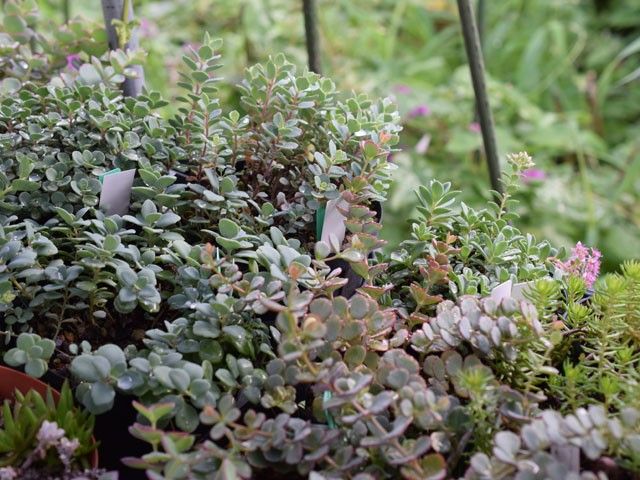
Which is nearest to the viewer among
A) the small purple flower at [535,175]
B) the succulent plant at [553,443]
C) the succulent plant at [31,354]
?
the succulent plant at [553,443]

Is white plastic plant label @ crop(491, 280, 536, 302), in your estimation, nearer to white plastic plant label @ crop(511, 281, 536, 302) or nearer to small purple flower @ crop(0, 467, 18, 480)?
white plastic plant label @ crop(511, 281, 536, 302)

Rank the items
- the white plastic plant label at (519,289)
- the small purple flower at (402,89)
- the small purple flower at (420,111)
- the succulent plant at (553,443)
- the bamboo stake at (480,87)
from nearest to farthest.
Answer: the succulent plant at (553,443) → the white plastic plant label at (519,289) → the bamboo stake at (480,87) → the small purple flower at (420,111) → the small purple flower at (402,89)

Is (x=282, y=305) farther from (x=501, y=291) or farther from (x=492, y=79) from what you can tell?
(x=492, y=79)

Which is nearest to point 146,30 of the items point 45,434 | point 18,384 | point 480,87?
point 480,87

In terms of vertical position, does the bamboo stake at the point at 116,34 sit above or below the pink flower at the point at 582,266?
above

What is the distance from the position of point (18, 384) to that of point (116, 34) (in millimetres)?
669

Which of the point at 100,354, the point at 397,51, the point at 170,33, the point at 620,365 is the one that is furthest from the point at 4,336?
the point at 397,51

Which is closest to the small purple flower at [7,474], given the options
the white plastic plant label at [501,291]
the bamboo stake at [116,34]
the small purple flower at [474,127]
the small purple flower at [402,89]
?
the white plastic plant label at [501,291]

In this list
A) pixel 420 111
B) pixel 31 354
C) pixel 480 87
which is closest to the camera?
pixel 31 354

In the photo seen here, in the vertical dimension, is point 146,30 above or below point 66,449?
above

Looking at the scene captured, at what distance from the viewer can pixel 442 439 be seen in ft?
2.17

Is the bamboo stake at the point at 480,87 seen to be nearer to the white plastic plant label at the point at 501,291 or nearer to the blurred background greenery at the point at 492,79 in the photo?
the white plastic plant label at the point at 501,291

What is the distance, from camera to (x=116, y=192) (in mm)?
924

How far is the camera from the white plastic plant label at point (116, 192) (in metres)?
0.91
